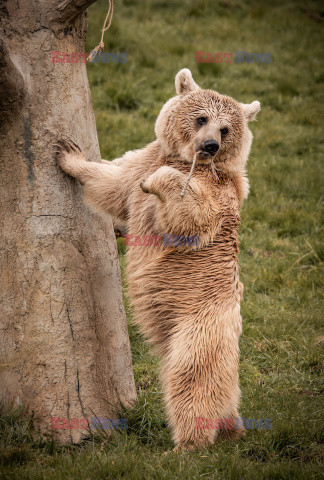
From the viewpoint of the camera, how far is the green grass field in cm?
384

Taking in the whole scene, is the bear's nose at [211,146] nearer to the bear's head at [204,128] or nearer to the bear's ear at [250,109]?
the bear's head at [204,128]

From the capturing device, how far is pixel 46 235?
3949mm

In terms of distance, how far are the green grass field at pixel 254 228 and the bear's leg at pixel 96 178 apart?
140 centimetres

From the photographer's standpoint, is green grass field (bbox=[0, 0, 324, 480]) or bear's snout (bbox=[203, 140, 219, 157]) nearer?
green grass field (bbox=[0, 0, 324, 480])

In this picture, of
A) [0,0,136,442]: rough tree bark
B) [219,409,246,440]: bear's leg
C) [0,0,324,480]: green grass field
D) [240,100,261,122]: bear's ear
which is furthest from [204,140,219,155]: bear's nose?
[219,409,246,440]: bear's leg

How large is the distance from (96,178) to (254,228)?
409 cm

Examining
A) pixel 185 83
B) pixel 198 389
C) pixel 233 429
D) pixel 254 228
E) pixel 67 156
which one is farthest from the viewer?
pixel 254 228

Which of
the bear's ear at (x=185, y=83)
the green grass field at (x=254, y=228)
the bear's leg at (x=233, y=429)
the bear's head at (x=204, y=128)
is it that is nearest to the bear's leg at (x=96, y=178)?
the bear's head at (x=204, y=128)

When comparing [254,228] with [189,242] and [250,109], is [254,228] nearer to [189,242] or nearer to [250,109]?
[250,109]

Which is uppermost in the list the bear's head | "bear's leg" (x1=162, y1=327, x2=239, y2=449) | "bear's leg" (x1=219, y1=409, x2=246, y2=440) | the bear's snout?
the bear's head

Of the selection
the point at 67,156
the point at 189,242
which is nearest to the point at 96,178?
the point at 67,156

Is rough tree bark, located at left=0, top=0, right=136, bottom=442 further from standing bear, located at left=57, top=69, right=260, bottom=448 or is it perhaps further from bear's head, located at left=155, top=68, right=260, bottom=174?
bear's head, located at left=155, top=68, right=260, bottom=174

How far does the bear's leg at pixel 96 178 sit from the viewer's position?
3.91m

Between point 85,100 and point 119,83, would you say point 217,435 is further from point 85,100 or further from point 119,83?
point 119,83
